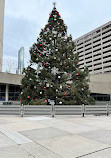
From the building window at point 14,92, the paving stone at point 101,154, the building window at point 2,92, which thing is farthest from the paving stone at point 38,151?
the building window at point 2,92

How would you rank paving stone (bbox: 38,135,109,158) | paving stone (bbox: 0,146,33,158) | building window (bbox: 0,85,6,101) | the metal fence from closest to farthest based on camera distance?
1. paving stone (bbox: 0,146,33,158)
2. paving stone (bbox: 38,135,109,158)
3. the metal fence
4. building window (bbox: 0,85,6,101)

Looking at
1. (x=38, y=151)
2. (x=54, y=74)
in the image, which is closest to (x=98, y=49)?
(x=54, y=74)

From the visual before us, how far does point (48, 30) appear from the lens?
623 inches

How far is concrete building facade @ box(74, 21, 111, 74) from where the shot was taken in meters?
86.8

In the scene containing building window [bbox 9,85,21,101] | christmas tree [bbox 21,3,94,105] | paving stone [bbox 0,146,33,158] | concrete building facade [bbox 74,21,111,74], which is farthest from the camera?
concrete building facade [bbox 74,21,111,74]

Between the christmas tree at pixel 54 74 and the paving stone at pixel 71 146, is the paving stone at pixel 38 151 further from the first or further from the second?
the christmas tree at pixel 54 74

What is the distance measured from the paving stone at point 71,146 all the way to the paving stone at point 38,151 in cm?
17

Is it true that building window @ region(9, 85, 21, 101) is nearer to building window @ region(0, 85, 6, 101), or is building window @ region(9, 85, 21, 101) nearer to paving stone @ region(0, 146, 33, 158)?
building window @ region(0, 85, 6, 101)

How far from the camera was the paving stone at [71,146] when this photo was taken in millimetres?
3973

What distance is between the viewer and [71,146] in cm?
446

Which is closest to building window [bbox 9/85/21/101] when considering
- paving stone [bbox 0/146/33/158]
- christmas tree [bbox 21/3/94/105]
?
christmas tree [bbox 21/3/94/105]

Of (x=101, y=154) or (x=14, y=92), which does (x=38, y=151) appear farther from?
(x=14, y=92)

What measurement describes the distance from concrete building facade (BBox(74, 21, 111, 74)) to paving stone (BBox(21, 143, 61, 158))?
84693mm

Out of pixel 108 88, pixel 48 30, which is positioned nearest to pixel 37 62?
pixel 48 30
